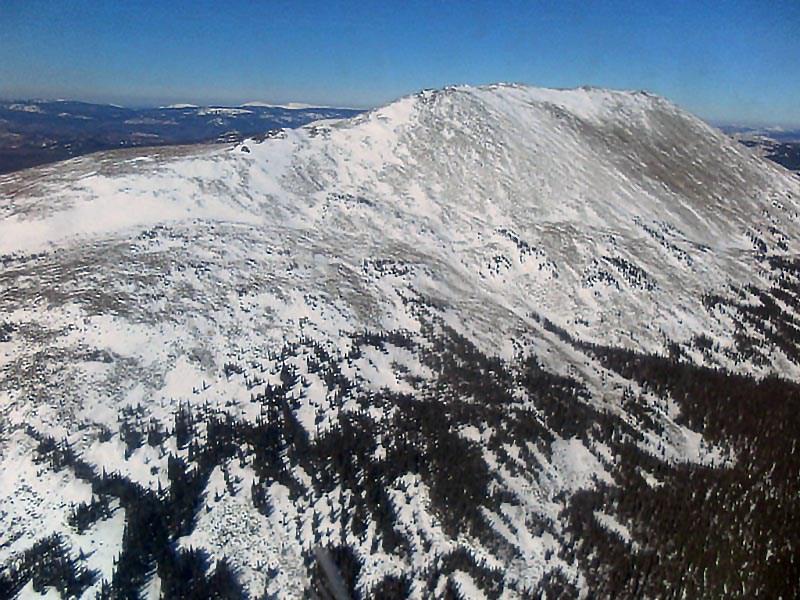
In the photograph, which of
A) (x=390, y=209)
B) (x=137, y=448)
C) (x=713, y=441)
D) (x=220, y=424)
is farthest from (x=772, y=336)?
(x=137, y=448)

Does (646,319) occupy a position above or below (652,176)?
below

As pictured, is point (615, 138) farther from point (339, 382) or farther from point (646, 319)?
point (339, 382)

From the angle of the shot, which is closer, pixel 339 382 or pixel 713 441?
pixel 339 382

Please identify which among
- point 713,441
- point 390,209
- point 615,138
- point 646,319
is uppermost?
point 615,138

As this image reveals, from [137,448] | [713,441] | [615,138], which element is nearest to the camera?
[137,448]

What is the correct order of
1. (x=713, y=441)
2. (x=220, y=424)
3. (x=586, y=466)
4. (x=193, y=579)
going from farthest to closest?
(x=713, y=441)
(x=586, y=466)
(x=220, y=424)
(x=193, y=579)

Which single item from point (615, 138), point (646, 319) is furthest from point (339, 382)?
point (615, 138)
